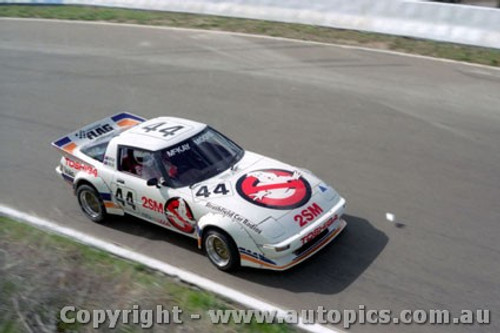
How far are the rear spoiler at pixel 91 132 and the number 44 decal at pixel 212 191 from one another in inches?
98.6

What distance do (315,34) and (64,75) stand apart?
274 inches

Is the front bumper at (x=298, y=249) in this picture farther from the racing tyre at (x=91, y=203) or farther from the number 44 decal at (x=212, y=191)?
the racing tyre at (x=91, y=203)

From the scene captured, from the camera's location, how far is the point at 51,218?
28.9 ft

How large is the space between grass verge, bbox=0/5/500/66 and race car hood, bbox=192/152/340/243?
8.46 metres

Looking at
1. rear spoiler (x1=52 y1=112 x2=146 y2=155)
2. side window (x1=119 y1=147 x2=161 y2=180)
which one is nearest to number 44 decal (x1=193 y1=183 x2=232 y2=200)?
side window (x1=119 y1=147 x2=161 y2=180)

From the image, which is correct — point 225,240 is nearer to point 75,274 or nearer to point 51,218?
point 75,274

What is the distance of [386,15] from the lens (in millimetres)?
16031

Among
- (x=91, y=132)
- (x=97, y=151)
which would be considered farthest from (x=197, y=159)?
(x=91, y=132)

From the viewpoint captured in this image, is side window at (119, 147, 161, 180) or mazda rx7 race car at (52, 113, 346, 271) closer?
mazda rx7 race car at (52, 113, 346, 271)

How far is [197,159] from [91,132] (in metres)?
2.27

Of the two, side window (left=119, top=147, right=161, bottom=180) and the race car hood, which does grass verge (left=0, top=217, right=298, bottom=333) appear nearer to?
the race car hood

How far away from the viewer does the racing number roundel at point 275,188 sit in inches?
281

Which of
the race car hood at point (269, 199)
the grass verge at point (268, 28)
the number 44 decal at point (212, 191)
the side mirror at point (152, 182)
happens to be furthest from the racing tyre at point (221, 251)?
the grass verge at point (268, 28)

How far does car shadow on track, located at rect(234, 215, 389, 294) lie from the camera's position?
6.84 meters
